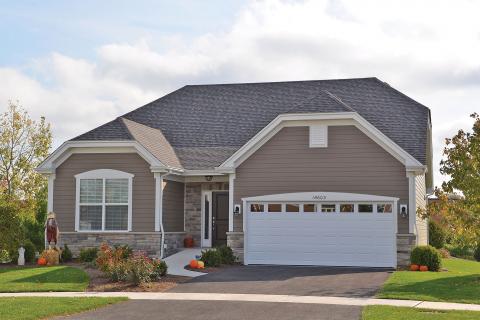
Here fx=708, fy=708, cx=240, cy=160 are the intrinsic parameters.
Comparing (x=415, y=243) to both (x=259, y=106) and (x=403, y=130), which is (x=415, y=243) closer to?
(x=403, y=130)

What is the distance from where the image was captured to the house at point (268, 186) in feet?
76.0

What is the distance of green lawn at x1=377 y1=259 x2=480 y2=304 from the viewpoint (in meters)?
16.1

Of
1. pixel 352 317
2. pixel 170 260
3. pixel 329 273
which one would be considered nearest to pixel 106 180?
pixel 170 260

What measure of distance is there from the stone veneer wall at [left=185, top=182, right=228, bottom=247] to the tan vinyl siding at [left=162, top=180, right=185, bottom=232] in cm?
29

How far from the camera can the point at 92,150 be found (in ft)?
83.9

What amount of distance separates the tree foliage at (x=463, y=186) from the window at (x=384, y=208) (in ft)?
9.51

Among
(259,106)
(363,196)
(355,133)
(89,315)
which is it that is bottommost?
(89,315)

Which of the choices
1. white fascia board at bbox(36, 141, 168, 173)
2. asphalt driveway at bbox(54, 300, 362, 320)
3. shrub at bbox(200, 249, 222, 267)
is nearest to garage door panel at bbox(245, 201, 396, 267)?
shrub at bbox(200, 249, 222, 267)

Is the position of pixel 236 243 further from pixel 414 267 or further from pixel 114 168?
pixel 414 267

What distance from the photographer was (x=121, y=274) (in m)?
18.8

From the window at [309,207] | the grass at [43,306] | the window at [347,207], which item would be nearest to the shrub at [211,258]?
the window at [309,207]

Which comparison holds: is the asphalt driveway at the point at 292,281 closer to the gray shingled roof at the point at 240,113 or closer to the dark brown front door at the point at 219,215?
the dark brown front door at the point at 219,215

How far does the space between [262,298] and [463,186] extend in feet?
23.0

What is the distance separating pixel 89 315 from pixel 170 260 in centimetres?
Answer: 996
